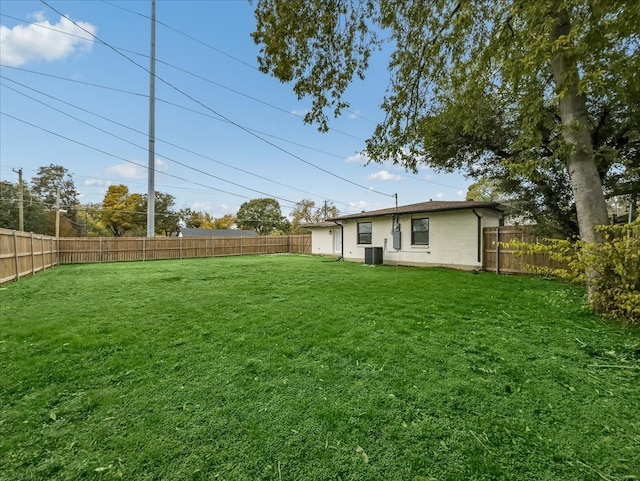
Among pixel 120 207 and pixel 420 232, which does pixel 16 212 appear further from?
pixel 420 232

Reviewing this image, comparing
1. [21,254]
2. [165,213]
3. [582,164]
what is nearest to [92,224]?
[165,213]

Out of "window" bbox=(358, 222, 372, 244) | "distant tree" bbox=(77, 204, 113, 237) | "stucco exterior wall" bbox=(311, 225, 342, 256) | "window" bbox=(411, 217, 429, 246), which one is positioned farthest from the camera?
"distant tree" bbox=(77, 204, 113, 237)

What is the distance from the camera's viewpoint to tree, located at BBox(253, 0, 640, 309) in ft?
11.8

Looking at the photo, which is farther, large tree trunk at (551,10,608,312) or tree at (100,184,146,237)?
tree at (100,184,146,237)

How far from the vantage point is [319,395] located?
233cm

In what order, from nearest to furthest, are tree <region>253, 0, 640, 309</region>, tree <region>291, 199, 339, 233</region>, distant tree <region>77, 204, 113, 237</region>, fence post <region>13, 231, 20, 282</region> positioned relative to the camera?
tree <region>253, 0, 640, 309</region>, fence post <region>13, 231, 20, 282</region>, distant tree <region>77, 204, 113, 237</region>, tree <region>291, 199, 339, 233</region>

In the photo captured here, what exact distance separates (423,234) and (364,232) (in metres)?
3.44

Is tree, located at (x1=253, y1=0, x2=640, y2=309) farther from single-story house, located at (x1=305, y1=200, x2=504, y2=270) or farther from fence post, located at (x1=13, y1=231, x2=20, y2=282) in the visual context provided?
fence post, located at (x1=13, y1=231, x2=20, y2=282)

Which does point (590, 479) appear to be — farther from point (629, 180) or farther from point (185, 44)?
point (185, 44)

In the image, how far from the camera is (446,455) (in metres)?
1.69

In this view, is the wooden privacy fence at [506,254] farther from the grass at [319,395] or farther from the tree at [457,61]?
the grass at [319,395]

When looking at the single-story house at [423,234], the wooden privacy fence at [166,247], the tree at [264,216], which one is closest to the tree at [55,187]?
the tree at [264,216]

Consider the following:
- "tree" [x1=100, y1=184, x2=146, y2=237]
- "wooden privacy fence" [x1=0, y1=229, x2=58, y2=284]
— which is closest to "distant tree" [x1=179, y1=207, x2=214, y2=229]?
"tree" [x1=100, y1=184, x2=146, y2=237]

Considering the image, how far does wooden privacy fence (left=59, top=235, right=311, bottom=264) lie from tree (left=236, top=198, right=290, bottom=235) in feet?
62.1
